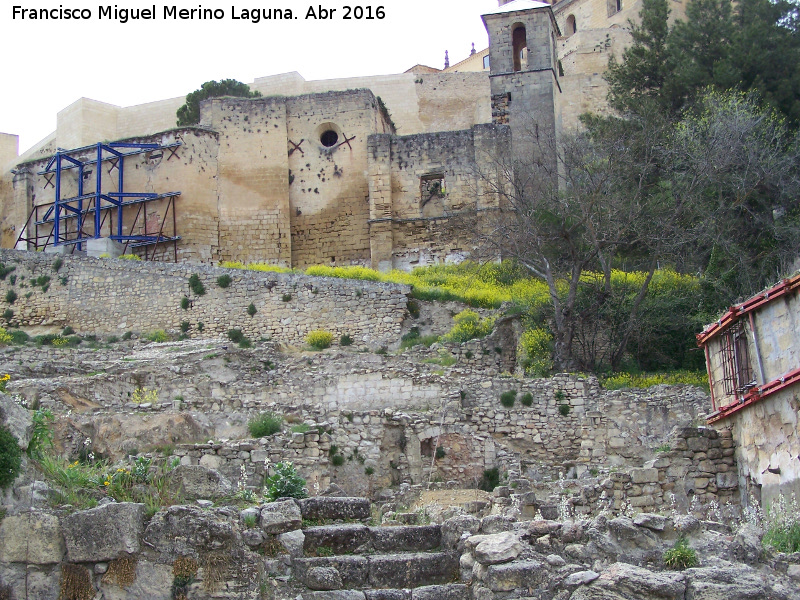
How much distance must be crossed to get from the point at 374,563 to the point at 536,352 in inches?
536

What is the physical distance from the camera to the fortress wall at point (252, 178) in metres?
33.6

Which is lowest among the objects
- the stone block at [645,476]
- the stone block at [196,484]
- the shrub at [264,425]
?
the stone block at [196,484]

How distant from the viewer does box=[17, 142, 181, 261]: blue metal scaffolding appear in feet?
110

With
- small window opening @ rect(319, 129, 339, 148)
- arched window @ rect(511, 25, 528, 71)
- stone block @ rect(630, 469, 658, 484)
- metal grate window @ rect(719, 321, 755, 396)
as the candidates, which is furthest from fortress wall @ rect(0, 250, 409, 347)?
arched window @ rect(511, 25, 528, 71)

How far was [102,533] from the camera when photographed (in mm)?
7629

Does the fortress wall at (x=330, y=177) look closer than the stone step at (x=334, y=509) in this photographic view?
No

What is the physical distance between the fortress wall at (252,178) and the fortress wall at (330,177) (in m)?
0.45

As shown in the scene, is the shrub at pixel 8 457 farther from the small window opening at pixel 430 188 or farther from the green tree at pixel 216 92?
the green tree at pixel 216 92

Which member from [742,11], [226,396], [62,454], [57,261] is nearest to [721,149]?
[742,11]

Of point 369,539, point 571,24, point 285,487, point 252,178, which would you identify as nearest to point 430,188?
point 252,178

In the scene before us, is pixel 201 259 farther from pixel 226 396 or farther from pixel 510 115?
pixel 226 396

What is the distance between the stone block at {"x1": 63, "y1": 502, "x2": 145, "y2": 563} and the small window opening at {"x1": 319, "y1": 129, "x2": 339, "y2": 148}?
1092 inches

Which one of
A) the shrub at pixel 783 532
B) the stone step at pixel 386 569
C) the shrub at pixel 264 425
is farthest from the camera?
the shrub at pixel 264 425

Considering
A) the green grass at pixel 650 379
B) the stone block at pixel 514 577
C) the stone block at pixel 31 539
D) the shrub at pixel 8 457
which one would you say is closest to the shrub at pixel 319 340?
the green grass at pixel 650 379
